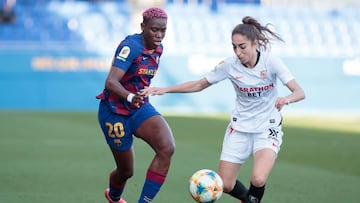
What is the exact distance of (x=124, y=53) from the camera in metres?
7.59

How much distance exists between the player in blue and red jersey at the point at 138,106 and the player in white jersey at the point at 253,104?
0.32 meters

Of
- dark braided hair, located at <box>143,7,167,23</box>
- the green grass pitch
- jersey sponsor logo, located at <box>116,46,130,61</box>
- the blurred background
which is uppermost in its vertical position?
dark braided hair, located at <box>143,7,167,23</box>

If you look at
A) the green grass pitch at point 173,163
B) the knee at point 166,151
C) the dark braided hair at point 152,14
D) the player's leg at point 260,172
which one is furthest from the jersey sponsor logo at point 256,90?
the green grass pitch at point 173,163

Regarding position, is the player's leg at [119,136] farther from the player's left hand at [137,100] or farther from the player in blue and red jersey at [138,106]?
the player's left hand at [137,100]

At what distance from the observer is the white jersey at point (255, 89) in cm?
782

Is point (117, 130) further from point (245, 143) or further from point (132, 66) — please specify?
point (245, 143)

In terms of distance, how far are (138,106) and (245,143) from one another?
1.18 m

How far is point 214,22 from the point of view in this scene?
3078cm

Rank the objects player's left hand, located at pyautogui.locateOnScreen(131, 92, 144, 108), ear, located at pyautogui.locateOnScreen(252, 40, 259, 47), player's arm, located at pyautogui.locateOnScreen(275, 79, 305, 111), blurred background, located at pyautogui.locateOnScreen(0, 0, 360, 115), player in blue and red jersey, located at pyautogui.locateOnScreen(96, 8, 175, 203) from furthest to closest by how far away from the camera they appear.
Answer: blurred background, located at pyautogui.locateOnScreen(0, 0, 360, 115) < ear, located at pyautogui.locateOnScreen(252, 40, 259, 47) < player in blue and red jersey, located at pyautogui.locateOnScreen(96, 8, 175, 203) < player's left hand, located at pyautogui.locateOnScreen(131, 92, 144, 108) < player's arm, located at pyautogui.locateOnScreen(275, 79, 305, 111)

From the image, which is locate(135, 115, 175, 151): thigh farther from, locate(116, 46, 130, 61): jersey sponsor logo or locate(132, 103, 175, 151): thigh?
locate(116, 46, 130, 61): jersey sponsor logo

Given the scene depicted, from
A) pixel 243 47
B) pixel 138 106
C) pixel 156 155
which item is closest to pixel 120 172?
pixel 156 155

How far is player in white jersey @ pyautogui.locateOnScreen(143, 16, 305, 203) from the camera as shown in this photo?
772 cm

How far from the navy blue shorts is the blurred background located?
62.6 feet

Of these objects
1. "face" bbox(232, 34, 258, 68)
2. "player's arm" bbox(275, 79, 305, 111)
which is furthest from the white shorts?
"face" bbox(232, 34, 258, 68)
